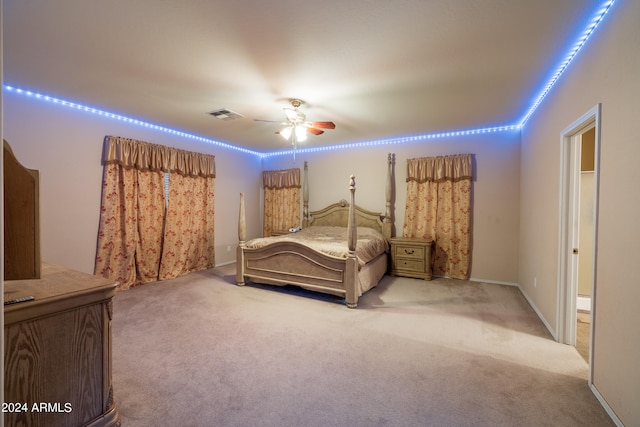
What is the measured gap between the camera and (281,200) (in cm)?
635

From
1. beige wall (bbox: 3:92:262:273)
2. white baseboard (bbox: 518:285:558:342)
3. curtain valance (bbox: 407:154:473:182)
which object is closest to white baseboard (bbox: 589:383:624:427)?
white baseboard (bbox: 518:285:558:342)

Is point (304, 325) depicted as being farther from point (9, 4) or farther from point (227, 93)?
point (9, 4)

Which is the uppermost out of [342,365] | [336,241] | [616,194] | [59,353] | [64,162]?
[64,162]

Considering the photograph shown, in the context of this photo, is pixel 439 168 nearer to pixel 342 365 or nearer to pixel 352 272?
pixel 352 272

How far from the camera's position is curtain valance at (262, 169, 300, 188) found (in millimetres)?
6162

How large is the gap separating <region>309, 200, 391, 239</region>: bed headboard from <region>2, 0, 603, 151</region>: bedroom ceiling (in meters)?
2.12

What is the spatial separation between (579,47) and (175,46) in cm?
315

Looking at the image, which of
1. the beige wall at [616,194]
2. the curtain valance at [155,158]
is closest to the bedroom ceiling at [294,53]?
the beige wall at [616,194]

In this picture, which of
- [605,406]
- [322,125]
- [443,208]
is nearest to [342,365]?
[605,406]

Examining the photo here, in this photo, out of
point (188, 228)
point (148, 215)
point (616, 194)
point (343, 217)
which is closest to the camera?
point (616, 194)

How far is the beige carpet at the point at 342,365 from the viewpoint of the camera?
5.69 ft

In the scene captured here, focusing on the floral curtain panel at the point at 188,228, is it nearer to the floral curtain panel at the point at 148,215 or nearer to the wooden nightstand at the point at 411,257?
the floral curtain panel at the point at 148,215

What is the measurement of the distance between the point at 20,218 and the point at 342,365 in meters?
2.11

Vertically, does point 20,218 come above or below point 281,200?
below
